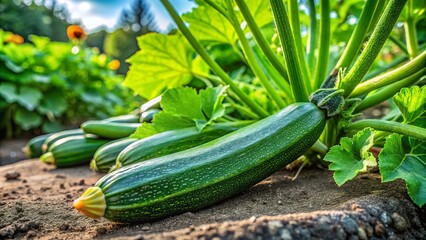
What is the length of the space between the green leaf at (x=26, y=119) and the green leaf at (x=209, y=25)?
3.42 metres

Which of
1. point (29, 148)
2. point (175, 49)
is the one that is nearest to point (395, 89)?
point (175, 49)

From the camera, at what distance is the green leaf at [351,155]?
128 cm

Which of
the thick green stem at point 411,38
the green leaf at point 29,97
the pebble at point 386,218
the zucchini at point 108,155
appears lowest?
the green leaf at point 29,97

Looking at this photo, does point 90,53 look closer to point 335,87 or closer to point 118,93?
point 118,93

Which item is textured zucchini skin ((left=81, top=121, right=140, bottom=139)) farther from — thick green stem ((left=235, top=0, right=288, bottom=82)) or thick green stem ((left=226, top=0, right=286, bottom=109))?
thick green stem ((left=235, top=0, right=288, bottom=82))

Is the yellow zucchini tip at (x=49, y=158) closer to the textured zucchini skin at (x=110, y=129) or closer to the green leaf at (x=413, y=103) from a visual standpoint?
the textured zucchini skin at (x=110, y=129)

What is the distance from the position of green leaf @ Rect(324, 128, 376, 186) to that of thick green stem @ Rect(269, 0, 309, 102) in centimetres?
30

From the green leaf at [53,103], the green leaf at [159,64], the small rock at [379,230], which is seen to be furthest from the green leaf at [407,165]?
the green leaf at [53,103]

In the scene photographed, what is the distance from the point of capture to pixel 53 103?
16.6ft

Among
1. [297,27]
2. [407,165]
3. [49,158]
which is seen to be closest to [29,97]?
[49,158]

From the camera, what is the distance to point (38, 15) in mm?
16125

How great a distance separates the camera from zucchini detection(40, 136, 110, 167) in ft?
8.09

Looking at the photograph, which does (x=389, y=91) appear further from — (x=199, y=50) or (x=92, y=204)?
(x=92, y=204)

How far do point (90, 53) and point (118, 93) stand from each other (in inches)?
27.7
